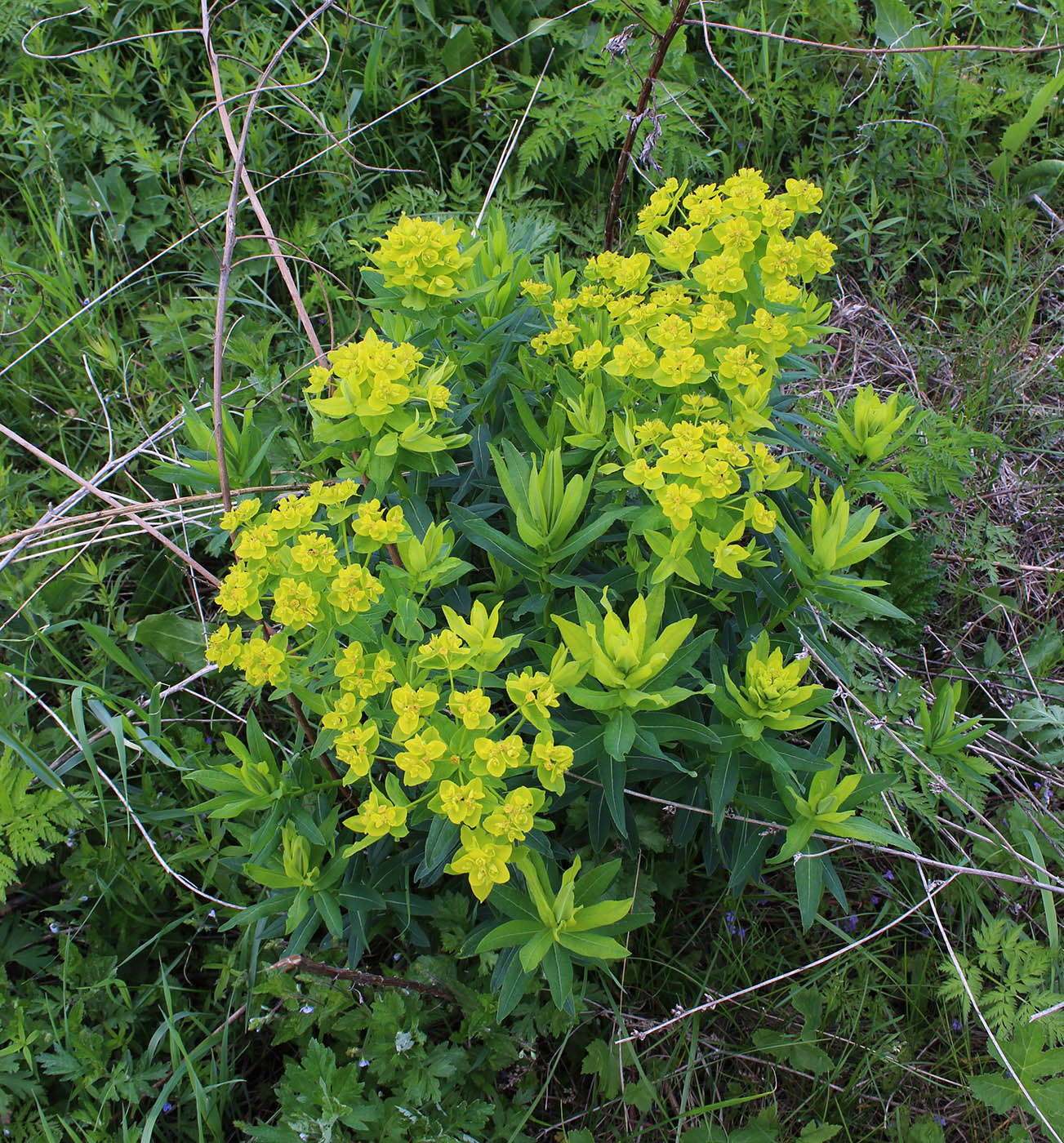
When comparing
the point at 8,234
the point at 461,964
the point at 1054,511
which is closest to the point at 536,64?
the point at 8,234

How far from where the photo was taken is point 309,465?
246 centimetres

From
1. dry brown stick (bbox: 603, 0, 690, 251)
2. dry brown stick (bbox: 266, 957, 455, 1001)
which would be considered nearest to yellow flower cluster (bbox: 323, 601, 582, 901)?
dry brown stick (bbox: 266, 957, 455, 1001)

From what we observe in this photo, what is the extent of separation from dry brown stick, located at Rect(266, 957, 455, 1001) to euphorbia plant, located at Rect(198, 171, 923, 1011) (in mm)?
73

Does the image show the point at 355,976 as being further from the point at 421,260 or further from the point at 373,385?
the point at 421,260

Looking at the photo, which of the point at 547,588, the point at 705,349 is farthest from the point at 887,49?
the point at 547,588

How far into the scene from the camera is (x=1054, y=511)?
3066 mm

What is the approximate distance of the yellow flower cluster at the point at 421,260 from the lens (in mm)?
1847

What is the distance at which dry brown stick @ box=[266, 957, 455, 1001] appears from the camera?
1958mm

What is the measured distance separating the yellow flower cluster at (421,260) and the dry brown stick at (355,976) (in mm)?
1468

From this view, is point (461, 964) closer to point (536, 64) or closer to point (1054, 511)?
point (1054, 511)

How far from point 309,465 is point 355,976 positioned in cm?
132

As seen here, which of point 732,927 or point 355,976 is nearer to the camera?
point 355,976

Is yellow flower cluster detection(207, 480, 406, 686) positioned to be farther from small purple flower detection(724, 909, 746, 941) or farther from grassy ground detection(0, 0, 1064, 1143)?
small purple flower detection(724, 909, 746, 941)

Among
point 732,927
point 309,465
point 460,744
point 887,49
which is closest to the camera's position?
point 460,744
